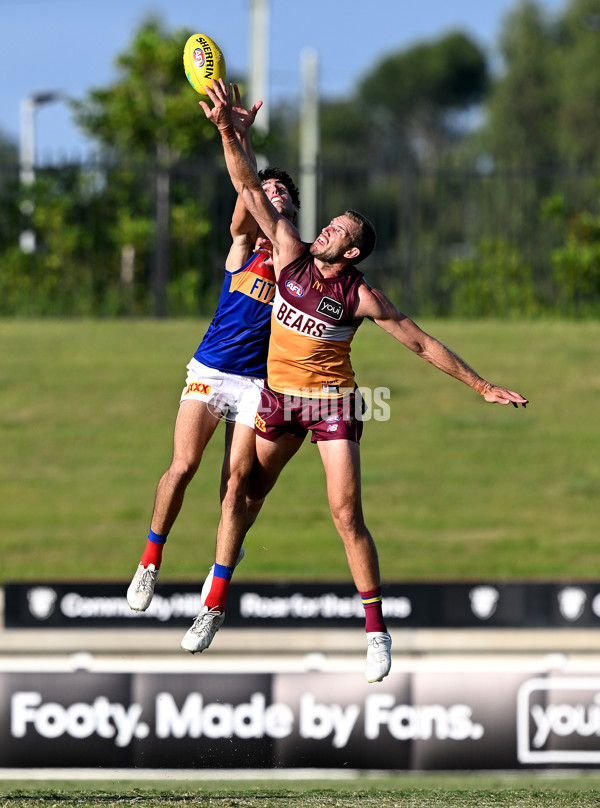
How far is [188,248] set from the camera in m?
25.8

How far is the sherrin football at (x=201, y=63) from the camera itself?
25.8ft

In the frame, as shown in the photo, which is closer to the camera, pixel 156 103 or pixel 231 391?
pixel 231 391

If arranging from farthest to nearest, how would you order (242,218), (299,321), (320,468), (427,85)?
(427,85)
(320,468)
(242,218)
(299,321)

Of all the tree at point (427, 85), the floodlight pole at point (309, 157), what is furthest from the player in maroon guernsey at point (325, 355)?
the tree at point (427, 85)

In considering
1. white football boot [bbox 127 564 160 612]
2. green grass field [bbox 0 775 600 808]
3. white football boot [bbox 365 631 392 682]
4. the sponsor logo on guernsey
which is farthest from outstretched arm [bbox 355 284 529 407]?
green grass field [bbox 0 775 600 808]

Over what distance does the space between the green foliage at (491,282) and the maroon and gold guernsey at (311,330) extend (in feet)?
61.2

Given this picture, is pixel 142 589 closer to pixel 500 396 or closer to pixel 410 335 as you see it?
pixel 410 335

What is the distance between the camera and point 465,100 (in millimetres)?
109000

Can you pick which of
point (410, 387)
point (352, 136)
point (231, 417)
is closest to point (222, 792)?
point (231, 417)

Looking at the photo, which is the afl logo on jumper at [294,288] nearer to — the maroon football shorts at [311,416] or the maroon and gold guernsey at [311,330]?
the maroon and gold guernsey at [311,330]

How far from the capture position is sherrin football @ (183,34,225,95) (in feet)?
25.8

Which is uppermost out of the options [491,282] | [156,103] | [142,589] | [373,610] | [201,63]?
[156,103]

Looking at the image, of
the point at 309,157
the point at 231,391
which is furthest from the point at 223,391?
the point at 309,157

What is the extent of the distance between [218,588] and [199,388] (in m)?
1.35
